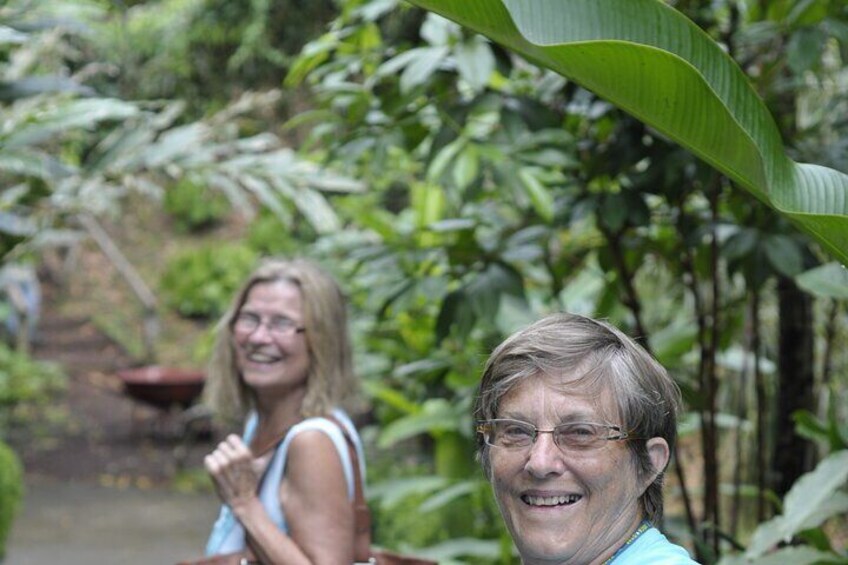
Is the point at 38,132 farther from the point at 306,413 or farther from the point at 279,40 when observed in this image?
the point at 279,40

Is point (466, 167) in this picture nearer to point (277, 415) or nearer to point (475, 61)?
point (475, 61)

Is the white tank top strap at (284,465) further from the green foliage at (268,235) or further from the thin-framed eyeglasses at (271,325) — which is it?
the green foliage at (268,235)

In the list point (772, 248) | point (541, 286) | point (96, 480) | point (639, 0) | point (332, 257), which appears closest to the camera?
point (639, 0)

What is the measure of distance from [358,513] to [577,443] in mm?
1228

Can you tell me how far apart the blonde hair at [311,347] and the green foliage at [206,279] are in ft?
45.4

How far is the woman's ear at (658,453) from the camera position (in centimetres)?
182

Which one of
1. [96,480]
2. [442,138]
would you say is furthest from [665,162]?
[96,480]

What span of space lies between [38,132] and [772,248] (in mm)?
2116

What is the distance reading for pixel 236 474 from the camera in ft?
9.25

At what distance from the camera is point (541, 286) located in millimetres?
5023

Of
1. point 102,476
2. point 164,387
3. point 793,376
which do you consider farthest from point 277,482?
point 164,387

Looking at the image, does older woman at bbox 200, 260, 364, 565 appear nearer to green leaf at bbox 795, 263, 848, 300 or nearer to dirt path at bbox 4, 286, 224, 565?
green leaf at bbox 795, 263, 848, 300

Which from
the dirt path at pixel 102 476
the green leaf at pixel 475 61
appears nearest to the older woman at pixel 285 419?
the green leaf at pixel 475 61

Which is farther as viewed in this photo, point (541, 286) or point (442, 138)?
point (541, 286)
